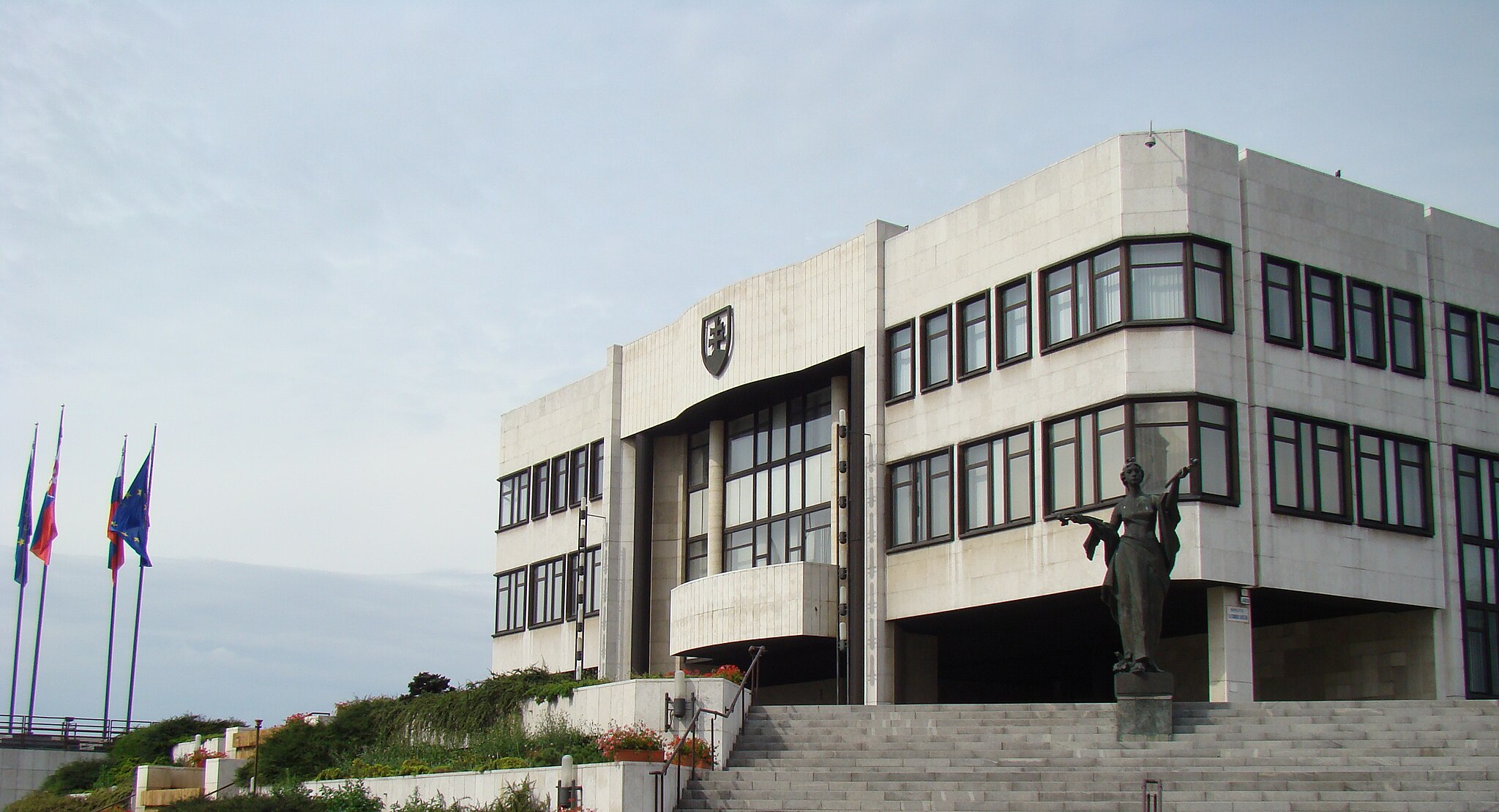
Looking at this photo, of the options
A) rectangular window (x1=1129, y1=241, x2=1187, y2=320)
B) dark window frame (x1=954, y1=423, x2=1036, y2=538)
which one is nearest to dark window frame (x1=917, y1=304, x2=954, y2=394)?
dark window frame (x1=954, y1=423, x2=1036, y2=538)

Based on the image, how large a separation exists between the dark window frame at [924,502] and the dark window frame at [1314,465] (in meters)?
6.43

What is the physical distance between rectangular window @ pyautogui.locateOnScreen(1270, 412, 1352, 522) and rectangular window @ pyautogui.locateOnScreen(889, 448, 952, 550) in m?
6.61

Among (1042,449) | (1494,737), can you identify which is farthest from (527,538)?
(1494,737)

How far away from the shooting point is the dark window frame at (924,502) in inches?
1382

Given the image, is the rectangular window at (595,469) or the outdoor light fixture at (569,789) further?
the rectangular window at (595,469)

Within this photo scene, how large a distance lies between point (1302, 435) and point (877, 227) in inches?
410

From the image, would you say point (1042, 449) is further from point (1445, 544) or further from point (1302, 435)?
→ point (1445, 544)

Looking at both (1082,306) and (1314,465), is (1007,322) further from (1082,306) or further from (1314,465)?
(1314,465)

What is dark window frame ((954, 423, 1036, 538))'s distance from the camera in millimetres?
33156

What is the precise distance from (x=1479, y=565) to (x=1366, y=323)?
542 cm

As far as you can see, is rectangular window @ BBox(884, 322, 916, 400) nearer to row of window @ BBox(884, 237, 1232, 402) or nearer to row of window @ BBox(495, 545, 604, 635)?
row of window @ BBox(884, 237, 1232, 402)

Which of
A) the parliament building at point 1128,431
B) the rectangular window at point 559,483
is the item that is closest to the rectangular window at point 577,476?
the rectangular window at point 559,483

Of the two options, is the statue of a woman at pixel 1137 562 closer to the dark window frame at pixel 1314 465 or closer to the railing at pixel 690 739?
the railing at pixel 690 739

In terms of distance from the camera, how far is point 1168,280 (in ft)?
104
